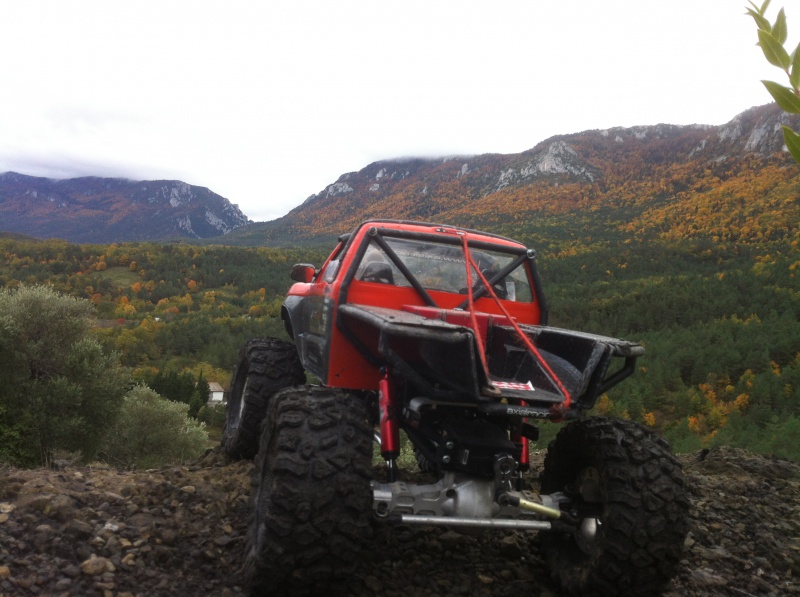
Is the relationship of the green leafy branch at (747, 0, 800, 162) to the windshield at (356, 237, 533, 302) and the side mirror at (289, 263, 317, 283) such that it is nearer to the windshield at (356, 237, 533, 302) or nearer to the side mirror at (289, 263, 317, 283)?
the windshield at (356, 237, 533, 302)

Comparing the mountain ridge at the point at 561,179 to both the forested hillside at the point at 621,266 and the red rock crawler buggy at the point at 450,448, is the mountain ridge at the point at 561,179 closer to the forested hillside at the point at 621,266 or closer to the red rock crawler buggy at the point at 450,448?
the forested hillside at the point at 621,266

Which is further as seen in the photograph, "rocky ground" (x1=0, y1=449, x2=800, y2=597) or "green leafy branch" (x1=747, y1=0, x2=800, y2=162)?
"rocky ground" (x1=0, y1=449, x2=800, y2=597)

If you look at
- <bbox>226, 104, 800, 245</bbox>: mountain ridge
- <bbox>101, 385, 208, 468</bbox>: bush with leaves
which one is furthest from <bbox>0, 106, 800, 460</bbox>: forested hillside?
<bbox>101, 385, 208, 468</bbox>: bush with leaves

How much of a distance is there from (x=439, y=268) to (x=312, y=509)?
2.23 metres

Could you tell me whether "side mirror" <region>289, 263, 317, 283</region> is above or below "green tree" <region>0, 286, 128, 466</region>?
above

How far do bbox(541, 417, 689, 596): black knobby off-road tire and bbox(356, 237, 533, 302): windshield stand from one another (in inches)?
60.0

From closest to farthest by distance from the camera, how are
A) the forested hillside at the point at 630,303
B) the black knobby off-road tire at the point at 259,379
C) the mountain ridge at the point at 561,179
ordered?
the black knobby off-road tire at the point at 259,379 → the forested hillside at the point at 630,303 → the mountain ridge at the point at 561,179

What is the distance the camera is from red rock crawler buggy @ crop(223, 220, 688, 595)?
2918mm

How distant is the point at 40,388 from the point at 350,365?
23.9m

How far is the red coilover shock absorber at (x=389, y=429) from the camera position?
3457mm

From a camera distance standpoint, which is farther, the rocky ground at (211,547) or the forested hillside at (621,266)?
the forested hillside at (621,266)

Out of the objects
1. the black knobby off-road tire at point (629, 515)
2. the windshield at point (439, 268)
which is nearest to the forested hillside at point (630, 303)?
the windshield at point (439, 268)

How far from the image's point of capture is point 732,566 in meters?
4.04

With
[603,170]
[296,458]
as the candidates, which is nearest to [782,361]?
[296,458]
